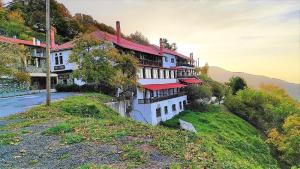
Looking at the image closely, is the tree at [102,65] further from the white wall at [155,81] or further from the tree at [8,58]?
the tree at [8,58]

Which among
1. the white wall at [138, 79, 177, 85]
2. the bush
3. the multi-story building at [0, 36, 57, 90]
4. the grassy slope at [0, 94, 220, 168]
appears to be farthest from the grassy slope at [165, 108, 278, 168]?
the multi-story building at [0, 36, 57, 90]

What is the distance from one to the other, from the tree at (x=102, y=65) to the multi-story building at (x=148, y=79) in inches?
95.6

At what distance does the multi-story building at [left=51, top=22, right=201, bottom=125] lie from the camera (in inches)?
1476

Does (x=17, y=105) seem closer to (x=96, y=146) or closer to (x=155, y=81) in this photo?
(x=96, y=146)

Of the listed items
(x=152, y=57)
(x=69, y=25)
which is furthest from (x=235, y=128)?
(x=69, y=25)

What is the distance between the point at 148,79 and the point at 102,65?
38.2 ft

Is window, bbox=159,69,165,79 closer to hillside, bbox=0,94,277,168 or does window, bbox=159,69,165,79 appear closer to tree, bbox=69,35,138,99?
tree, bbox=69,35,138,99

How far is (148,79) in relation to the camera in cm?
4362

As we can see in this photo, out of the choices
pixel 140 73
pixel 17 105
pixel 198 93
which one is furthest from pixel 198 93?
pixel 17 105

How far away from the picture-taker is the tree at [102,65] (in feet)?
108

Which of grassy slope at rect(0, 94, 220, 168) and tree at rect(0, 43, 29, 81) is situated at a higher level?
tree at rect(0, 43, 29, 81)

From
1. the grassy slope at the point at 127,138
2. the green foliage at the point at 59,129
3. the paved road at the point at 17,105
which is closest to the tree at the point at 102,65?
the paved road at the point at 17,105

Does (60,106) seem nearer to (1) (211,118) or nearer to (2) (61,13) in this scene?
(1) (211,118)

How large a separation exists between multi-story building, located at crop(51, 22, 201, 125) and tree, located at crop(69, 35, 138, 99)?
2.43 meters
